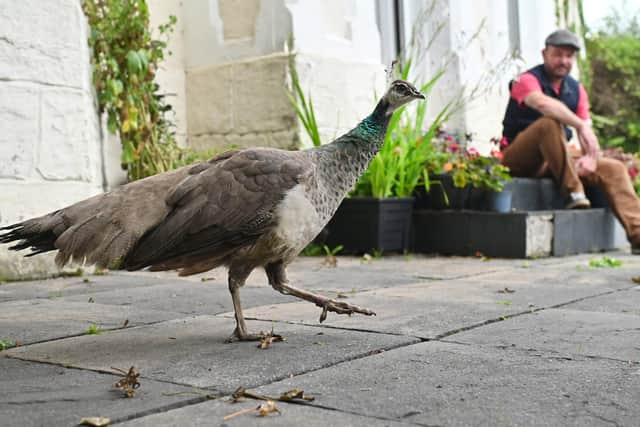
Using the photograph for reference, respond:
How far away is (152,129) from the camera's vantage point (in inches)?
243

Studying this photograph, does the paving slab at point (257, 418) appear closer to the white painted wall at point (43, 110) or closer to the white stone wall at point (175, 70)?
the white painted wall at point (43, 110)

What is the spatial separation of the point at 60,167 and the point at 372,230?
7.69 ft

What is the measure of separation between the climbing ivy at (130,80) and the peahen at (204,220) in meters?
3.05

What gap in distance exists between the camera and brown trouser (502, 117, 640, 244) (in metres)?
6.60

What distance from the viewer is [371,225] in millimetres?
6105

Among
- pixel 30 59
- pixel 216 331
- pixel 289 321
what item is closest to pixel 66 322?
pixel 216 331

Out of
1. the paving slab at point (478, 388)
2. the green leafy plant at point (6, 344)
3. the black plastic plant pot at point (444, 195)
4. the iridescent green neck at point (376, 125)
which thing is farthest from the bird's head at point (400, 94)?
→ the black plastic plant pot at point (444, 195)

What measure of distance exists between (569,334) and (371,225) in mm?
3208

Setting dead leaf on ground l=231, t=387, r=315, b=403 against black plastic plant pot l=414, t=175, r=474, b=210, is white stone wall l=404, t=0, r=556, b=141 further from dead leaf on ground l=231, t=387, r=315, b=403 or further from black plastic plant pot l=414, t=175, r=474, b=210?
dead leaf on ground l=231, t=387, r=315, b=403

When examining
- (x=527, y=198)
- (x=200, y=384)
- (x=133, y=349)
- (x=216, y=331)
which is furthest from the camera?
(x=527, y=198)

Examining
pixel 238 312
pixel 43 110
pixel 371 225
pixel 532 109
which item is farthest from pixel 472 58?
pixel 238 312

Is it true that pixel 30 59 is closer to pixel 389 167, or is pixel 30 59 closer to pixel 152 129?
pixel 152 129

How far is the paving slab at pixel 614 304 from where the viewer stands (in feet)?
11.7

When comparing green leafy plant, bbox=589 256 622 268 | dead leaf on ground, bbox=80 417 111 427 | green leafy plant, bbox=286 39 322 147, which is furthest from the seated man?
dead leaf on ground, bbox=80 417 111 427
